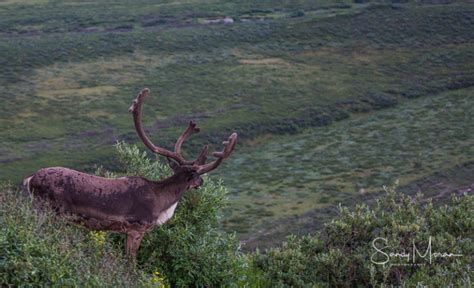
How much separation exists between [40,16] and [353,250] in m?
75.2

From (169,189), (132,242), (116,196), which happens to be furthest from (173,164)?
(132,242)

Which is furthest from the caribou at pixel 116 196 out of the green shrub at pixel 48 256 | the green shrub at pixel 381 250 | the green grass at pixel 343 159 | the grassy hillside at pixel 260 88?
the green grass at pixel 343 159

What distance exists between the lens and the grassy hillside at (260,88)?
43.9m

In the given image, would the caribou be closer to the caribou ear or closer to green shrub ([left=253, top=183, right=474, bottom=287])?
the caribou ear

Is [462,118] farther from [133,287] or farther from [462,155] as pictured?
[133,287]

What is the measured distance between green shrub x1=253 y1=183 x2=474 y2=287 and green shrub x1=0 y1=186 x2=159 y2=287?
409 cm

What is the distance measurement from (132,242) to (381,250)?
416 centimetres

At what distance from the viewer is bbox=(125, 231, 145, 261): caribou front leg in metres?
11.7

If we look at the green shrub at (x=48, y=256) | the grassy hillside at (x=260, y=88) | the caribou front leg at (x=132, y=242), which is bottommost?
the grassy hillside at (x=260, y=88)

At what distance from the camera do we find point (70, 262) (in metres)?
9.29

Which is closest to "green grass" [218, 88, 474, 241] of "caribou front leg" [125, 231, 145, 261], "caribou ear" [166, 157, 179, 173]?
"caribou ear" [166, 157, 179, 173]

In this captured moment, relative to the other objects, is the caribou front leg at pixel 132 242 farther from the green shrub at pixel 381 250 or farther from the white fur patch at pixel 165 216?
the green shrub at pixel 381 250

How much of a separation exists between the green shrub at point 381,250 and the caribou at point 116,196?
294 centimetres

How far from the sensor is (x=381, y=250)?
13.5m
